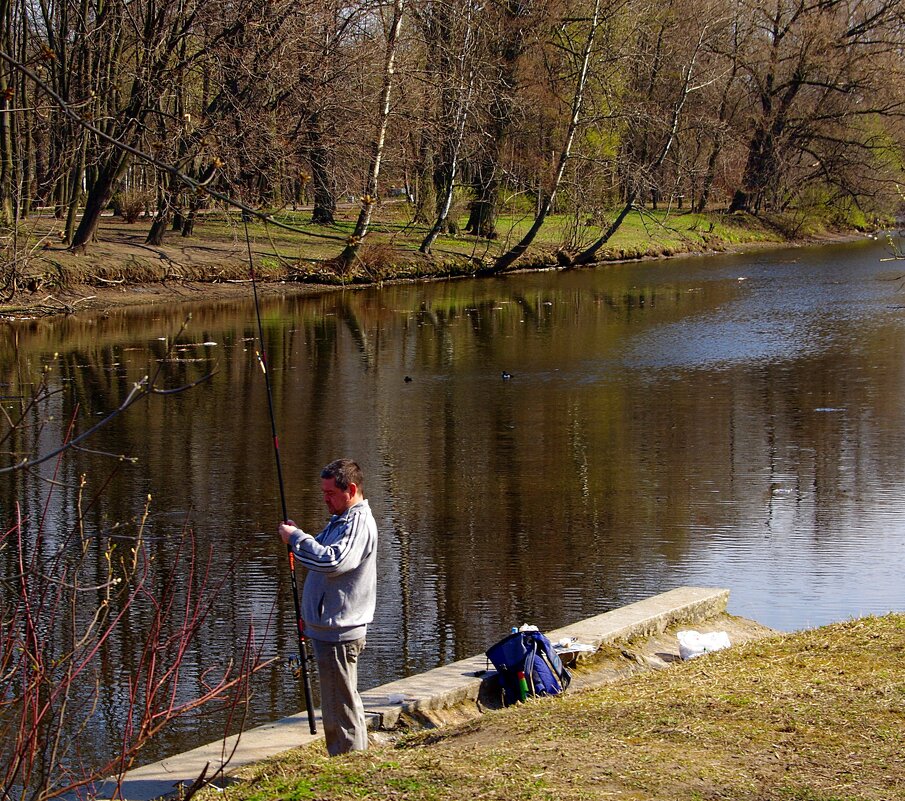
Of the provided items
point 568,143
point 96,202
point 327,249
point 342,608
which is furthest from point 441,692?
point 568,143

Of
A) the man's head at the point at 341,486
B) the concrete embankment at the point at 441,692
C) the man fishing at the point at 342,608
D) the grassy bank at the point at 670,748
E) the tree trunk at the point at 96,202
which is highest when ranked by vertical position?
the tree trunk at the point at 96,202

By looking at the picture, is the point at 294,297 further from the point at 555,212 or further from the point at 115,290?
the point at 555,212

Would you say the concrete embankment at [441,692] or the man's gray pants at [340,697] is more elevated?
the man's gray pants at [340,697]

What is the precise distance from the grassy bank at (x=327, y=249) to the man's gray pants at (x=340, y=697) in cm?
1684

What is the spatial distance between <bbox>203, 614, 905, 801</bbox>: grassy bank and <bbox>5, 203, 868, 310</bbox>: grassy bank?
55.1 feet

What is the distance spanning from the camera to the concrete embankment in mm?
6281

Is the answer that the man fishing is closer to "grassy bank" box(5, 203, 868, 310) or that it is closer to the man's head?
the man's head

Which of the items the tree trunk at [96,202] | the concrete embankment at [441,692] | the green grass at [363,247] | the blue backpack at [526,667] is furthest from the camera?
the green grass at [363,247]

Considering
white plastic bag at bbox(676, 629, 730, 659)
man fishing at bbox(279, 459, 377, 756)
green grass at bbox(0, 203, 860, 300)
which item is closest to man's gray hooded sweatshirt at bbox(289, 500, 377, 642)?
man fishing at bbox(279, 459, 377, 756)

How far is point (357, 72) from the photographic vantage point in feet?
104

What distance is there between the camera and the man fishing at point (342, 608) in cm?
638

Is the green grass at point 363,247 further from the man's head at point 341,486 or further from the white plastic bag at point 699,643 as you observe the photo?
the man's head at point 341,486

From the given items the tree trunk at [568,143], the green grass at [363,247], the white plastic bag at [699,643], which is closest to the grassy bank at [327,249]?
the green grass at [363,247]

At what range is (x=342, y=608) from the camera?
21.0 feet
